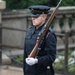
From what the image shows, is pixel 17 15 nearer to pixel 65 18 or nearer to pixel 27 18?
pixel 27 18

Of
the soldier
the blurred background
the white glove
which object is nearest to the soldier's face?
the soldier

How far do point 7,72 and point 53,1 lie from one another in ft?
9.95

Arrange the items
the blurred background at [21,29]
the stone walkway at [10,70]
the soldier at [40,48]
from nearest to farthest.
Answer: the soldier at [40,48] < the stone walkway at [10,70] < the blurred background at [21,29]

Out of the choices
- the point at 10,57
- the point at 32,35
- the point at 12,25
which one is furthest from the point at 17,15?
the point at 32,35

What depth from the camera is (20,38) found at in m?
10.8

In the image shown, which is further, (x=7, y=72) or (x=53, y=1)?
(x=53, y=1)

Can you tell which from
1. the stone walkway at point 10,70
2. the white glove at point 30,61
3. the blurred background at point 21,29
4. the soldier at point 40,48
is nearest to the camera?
the white glove at point 30,61

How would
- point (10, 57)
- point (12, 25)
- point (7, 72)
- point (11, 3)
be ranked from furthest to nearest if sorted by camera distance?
point (11, 3) → point (12, 25) → point (10, 57) → point (7, 72)

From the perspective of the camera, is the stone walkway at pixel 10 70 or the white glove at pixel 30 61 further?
the stone walkway at pixel 10 70

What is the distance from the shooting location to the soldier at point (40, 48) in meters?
5.23

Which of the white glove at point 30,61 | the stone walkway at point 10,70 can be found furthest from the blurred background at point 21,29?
the white glove at point 30,61

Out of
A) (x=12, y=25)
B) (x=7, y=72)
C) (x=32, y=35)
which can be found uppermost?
(x=32, y=35)

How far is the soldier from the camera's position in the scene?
523cm

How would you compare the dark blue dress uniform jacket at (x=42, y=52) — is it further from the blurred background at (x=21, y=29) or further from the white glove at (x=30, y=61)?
the blurred background at (x=21, y=29)
